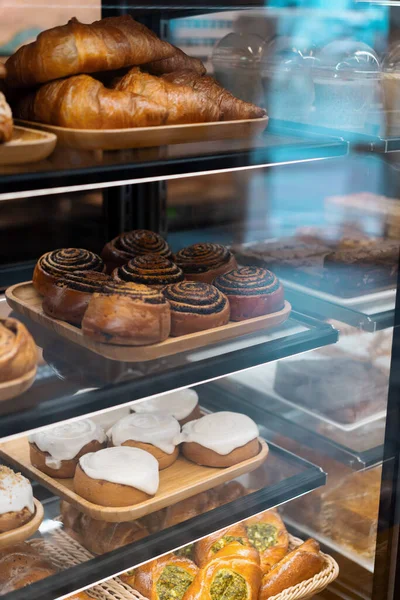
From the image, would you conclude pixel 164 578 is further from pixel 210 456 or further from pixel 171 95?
pixel 171 95

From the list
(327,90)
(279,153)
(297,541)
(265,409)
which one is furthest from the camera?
(265,409)

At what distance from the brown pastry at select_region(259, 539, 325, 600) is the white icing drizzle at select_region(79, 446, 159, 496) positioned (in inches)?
14.1

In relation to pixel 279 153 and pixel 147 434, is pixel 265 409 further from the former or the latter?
pixel 279 153

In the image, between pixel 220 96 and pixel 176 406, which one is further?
pixel 176 406

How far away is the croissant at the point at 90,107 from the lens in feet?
3.79

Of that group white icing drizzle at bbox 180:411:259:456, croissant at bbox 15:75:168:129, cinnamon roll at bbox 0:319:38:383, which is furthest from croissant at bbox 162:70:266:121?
white icing drizzle at bbox 180:411:259:456

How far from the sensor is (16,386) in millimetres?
1120

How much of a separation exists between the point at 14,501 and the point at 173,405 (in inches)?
19.9

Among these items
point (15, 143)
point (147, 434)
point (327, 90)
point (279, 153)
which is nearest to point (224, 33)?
point (327, 90)

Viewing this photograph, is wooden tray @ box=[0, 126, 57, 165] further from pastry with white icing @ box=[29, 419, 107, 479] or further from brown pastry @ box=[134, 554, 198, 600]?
brown pastry @ box=[134, 554, 198, 600]

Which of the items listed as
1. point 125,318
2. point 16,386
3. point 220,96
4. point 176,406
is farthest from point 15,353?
point 176,406

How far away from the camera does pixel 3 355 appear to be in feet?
3.59

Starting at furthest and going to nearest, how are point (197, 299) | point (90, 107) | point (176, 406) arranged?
point (176, 406), point (197, 299), point (90, 107)

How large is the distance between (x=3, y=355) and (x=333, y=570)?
0.98 metres
